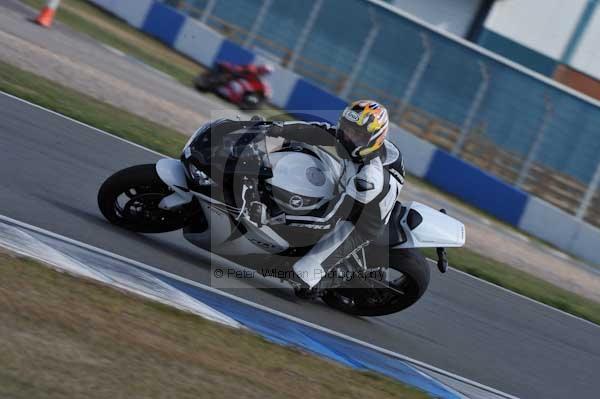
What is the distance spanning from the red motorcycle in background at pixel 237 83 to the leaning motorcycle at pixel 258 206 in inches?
542

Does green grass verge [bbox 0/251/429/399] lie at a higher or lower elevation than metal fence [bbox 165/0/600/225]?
lower

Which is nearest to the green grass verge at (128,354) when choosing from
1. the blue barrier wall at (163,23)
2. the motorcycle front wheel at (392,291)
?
the motorcycle front wheel at (392,291)

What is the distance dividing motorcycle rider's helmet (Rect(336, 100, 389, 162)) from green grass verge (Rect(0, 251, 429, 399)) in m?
1.50

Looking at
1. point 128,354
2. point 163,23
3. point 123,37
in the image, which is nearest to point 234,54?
point 123,37

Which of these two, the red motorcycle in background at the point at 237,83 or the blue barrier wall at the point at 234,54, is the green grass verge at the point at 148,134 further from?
the blue barrier wall at the point at 234,54

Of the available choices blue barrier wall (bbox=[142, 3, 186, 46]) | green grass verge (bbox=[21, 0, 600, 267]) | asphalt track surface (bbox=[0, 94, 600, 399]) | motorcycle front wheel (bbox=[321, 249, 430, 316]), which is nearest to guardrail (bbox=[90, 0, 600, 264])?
green grass verge (bbox=[21, 0, 600, 267])

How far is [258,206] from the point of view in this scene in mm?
6996

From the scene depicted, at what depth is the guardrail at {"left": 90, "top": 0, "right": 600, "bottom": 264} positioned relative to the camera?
20344 millimetres

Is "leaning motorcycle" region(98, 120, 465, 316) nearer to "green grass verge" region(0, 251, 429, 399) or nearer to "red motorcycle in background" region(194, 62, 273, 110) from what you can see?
"green grass verge" region(0, 251, 429, 399)

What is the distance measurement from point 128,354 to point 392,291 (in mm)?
3108

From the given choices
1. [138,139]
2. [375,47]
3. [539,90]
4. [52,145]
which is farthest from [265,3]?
[52,145]

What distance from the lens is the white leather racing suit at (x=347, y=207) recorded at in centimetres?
696

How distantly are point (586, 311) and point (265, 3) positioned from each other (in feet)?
53.4

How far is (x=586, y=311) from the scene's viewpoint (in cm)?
1229
